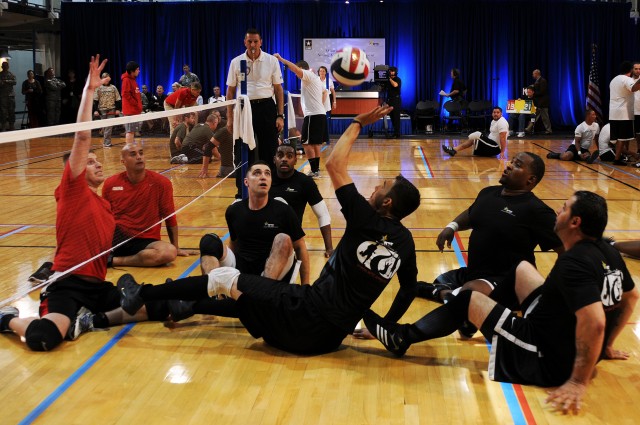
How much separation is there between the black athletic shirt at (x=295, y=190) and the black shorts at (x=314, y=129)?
5.80 m

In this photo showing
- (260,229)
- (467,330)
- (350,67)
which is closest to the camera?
(467,330)

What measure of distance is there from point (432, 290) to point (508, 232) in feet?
2.74

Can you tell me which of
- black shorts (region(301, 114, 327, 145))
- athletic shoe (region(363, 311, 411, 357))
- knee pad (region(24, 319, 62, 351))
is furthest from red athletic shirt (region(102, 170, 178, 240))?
black shorts (region(301, 114, 327, 145))

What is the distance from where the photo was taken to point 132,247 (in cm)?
678

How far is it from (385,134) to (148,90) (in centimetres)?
852

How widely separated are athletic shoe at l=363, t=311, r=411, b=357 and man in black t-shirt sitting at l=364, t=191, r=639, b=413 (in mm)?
115

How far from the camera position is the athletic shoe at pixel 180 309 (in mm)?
5027

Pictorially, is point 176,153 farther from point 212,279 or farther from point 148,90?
point 148,90

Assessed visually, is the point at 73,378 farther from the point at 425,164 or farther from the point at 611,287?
the point at 425,164

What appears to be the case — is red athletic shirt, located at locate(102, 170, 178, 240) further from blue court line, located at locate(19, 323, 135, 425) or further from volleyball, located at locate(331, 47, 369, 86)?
volleyball, located at locate(331, 47, 369, 86)

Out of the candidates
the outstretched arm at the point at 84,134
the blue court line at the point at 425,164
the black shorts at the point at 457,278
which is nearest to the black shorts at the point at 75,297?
the outstretched arm at the point at 84,134

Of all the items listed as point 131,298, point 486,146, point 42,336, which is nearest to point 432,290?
point 131,298

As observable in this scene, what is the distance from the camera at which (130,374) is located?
432 centimetres

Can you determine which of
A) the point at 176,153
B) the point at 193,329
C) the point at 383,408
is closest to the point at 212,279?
the point at 193,329
